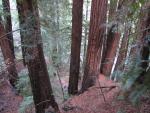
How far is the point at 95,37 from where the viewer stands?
23.4 ft

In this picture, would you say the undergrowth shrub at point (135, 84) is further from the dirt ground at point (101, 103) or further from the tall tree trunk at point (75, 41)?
the tall tree trunk at point (75, 41)

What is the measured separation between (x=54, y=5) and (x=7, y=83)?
15.3 feet

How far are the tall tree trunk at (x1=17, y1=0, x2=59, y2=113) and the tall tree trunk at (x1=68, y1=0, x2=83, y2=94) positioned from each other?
67.8 inches

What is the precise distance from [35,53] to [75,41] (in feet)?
6.89

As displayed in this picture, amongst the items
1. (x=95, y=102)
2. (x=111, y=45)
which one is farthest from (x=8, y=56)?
(x=95, y=102)

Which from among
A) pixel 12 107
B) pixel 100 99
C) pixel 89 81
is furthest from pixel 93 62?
pixel 12 107

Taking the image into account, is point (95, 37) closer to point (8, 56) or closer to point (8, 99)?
point (8, 56)

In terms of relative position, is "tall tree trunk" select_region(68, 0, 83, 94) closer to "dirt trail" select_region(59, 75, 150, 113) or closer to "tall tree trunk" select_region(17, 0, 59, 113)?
"dirt trail" select_region(59, 75, 150, 113)

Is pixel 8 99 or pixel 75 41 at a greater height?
pixel 75 41

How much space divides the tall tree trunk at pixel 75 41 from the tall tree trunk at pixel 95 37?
1.43 ft

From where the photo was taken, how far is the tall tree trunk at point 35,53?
17.9 ft

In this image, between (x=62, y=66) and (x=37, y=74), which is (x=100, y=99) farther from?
(x=62, y=66)

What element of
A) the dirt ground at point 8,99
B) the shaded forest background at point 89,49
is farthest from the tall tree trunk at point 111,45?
the dirt ground at point 8,99

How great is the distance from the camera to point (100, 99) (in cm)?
700
